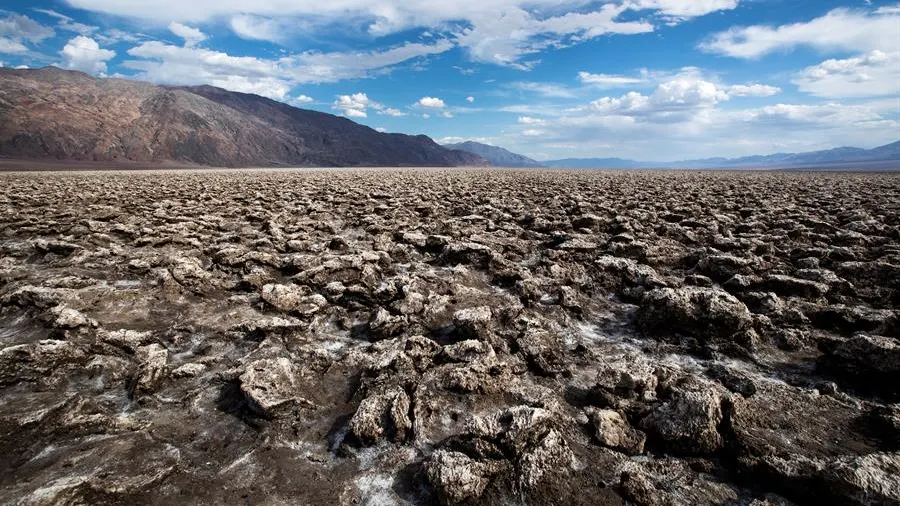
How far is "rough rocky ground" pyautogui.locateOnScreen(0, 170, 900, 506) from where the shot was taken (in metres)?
2.09

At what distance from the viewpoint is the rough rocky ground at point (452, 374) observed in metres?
2.09

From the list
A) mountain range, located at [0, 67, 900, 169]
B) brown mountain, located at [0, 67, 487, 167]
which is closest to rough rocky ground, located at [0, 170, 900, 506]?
mountain range, located at [0, 67, 900, 169]

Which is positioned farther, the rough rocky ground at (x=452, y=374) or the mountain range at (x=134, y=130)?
the mountain range at (x=134, y=130)

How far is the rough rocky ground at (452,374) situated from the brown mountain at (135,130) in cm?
12988

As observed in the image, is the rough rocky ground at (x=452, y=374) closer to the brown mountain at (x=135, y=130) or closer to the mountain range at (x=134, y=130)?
the mountain range at (x=134, y=130)

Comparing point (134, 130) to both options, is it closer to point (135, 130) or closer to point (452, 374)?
point (135, 130)

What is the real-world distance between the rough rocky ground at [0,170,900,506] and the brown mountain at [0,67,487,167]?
426 feet

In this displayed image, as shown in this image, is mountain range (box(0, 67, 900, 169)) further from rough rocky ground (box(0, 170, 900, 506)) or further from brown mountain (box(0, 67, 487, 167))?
rough rocky ground (box(0, 170, 900, 506))

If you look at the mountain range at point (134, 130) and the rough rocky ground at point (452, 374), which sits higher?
the mountain range at point (134, 130)

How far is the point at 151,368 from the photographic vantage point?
117 inches

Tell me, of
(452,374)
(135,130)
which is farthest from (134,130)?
(452,374)

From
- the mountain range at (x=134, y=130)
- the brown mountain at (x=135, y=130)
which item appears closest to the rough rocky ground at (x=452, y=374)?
the mountain range at (x=134, y=130)

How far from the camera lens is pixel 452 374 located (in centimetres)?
291

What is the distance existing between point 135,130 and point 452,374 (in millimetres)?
152404
